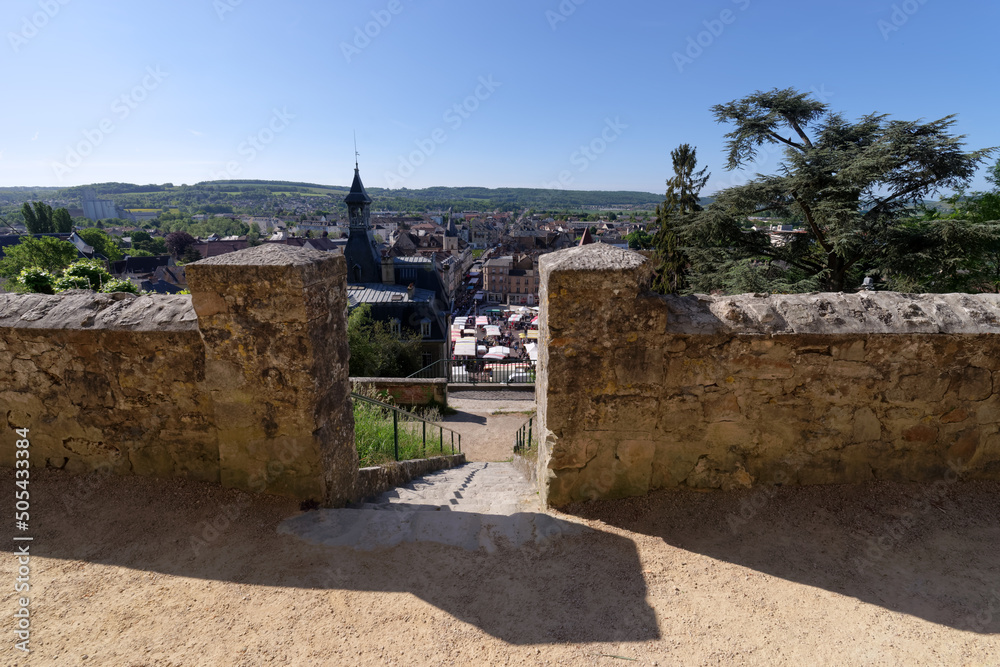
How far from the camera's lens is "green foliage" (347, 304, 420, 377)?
59.1 ft

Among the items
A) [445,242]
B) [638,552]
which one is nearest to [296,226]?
[445,242]

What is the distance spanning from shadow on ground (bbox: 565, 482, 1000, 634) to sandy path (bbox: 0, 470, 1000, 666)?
11mm

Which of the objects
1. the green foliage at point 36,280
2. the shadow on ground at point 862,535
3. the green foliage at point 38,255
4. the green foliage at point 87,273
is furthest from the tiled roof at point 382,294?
the shadow on ground at point 862,535

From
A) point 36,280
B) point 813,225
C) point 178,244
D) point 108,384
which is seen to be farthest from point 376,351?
point 178,244

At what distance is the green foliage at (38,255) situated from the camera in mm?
31672

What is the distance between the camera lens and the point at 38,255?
104 feet

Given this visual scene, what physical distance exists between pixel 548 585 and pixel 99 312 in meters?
3.30

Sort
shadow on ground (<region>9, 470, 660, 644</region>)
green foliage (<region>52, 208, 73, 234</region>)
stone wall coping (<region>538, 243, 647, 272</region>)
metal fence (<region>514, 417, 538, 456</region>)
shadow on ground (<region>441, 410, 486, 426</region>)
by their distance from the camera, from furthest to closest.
Answer: green foliage (<region>52, 208, 73, 234</region>), shadow on ground (<region>441, 410, 486, 426</region>), metal fence (<region>514, 417, 538, 456</region>), stone wall coping (<region>538, 243, 647, 272</region>), shadow on ground (<region>9, 470, 660, 644</region>)

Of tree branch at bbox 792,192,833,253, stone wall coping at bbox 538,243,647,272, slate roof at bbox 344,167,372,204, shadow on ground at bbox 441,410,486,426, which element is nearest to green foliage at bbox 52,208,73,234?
slate roof at bbox 344,167,372,204

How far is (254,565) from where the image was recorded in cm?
273

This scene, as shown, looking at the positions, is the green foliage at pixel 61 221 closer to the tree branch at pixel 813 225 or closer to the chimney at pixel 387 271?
the chimney at pixel 387 271

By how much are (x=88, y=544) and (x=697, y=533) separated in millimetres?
3596

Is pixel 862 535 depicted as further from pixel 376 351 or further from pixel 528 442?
pixel 376 351

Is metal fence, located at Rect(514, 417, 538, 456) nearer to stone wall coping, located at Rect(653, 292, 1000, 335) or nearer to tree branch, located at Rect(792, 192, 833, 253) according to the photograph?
stone wall coping, located at Rect(653, 292, 1000, 335)
